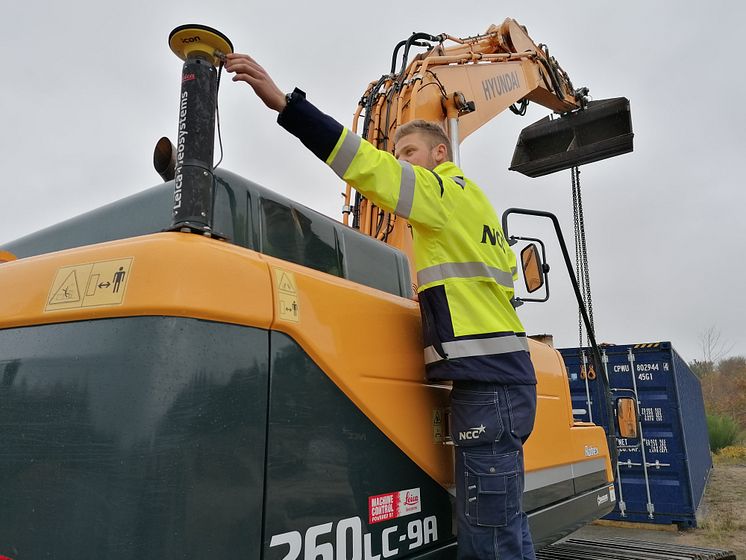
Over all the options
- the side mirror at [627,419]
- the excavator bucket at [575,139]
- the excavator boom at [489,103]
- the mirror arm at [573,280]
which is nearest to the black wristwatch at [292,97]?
the mirror arm at [573,280]

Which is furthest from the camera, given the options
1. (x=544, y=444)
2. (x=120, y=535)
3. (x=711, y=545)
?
(x=711, y=545)

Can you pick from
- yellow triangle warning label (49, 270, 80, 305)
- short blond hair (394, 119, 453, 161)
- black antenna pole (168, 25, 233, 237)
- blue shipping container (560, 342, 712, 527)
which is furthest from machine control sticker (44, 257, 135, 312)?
blue shipping container (560, 342, 712, 527)

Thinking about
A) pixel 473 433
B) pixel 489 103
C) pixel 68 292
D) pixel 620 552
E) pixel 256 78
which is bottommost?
pixel 620 552

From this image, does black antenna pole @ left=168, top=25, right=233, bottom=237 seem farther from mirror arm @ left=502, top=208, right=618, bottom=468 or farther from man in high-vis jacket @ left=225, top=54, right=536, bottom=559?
mirror arm @ left=502, top=208, right=618, bottom=468

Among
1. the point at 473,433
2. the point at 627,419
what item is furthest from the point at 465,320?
the point at 627,419

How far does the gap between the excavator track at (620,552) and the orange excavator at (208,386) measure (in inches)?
98.9

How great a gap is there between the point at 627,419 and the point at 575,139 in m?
4.55

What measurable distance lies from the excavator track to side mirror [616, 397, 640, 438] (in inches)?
38.1

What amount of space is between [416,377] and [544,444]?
982mm

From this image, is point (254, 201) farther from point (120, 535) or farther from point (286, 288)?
point (120, 535)

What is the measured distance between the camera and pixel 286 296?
142 cm

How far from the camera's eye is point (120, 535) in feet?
3.52

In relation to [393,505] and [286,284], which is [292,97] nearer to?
[286,284]

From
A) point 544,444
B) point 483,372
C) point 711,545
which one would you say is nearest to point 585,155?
point 711,545
